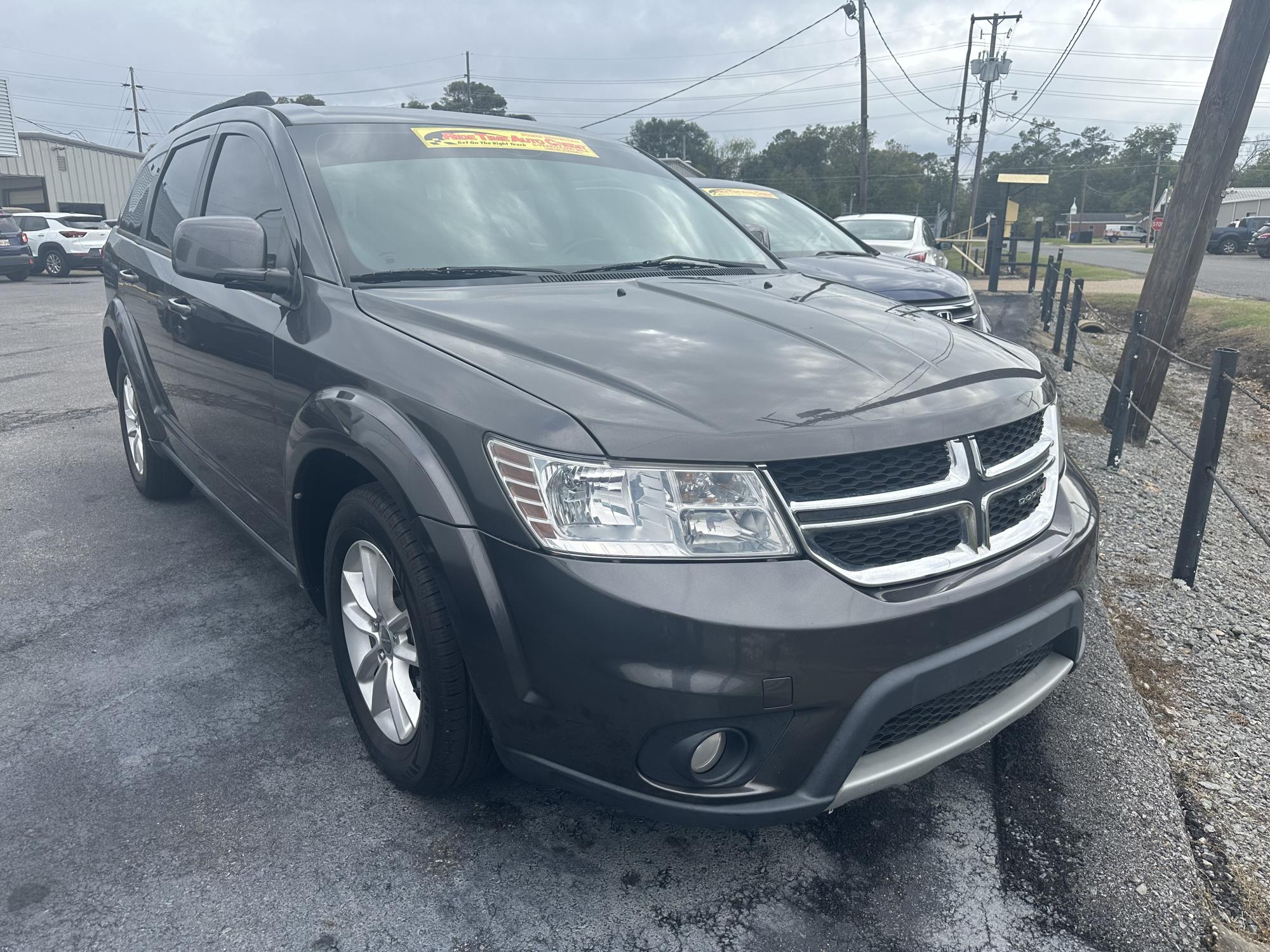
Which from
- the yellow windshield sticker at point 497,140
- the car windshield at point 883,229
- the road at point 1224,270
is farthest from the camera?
the road at point 1224,270

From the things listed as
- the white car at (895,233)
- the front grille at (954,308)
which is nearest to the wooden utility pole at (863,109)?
the white car at (895,233)

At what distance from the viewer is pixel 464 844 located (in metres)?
2.35

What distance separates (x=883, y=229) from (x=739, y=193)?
524cm

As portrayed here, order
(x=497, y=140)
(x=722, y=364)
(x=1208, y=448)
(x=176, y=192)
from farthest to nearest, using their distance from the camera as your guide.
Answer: (x=176, y=192) < (x=1208, y=448) < (x=497, y=140) < (x=722, y=364)

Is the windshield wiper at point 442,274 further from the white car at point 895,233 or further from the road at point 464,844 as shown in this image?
the white car at point 895,233

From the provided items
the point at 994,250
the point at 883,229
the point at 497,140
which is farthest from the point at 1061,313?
the point at 497,140

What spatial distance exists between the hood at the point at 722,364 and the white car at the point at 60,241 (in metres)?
25.9

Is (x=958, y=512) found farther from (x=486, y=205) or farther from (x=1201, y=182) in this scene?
(x=1201, y=182)

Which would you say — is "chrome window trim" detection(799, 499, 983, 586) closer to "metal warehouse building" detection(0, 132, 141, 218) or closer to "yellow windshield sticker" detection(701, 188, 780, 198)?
"yellow windshield sticker" detection(701, 188, 780, 198)

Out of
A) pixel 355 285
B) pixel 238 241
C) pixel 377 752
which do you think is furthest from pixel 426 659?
pixel 238 241

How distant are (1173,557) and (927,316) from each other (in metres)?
2.40

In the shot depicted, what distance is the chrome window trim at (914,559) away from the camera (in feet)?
6.30

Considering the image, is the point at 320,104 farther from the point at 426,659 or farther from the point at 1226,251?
the point at 1226,251

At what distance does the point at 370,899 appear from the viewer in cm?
216
